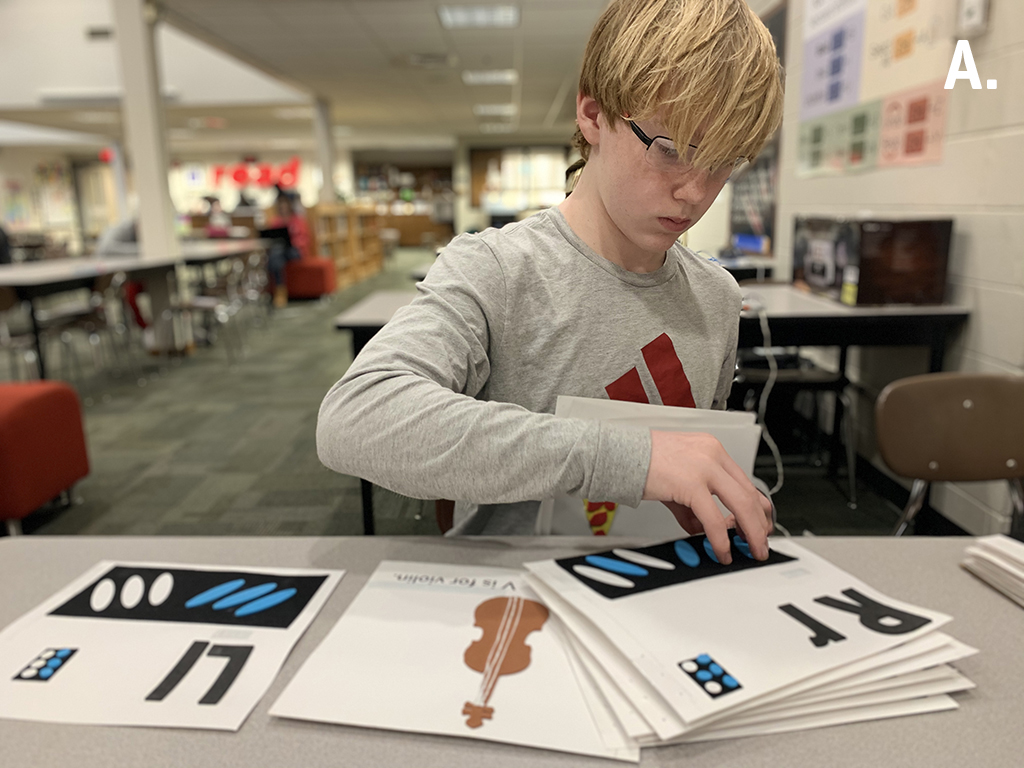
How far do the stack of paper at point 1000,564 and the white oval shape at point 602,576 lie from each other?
38 centimetres

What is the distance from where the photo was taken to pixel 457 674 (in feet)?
1.83

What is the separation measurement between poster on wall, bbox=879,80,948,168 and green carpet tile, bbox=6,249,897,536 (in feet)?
3.39

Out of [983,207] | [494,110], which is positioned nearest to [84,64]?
[494,110]

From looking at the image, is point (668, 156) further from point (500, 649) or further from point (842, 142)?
point (842, 142)

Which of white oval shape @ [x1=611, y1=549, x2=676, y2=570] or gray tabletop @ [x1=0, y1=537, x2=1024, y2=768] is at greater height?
white oval shape @ [x1=611, y1=549, x2=676, y2=570]

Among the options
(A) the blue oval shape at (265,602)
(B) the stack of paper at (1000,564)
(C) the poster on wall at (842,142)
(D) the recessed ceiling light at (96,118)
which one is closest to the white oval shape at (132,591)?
(A) the blue oval shape at (265,602)

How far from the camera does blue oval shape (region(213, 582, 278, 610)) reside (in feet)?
2.20

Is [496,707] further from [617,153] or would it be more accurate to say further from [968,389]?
[968,389]

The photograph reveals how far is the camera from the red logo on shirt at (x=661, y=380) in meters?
0.81

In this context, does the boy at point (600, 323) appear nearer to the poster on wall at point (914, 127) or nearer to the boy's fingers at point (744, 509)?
the boy's fingers at point (744, 509)

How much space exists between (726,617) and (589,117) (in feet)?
1.56

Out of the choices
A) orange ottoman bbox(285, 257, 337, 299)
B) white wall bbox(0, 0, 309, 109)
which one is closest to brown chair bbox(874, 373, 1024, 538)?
orange ottoman bbox(285, 257, 337, 299)

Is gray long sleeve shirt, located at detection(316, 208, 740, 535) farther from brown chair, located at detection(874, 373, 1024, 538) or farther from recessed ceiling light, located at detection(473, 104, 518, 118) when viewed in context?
recessed ceiling light, located at detection(473, 104, 518, 118)

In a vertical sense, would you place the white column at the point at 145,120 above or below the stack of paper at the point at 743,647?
above
